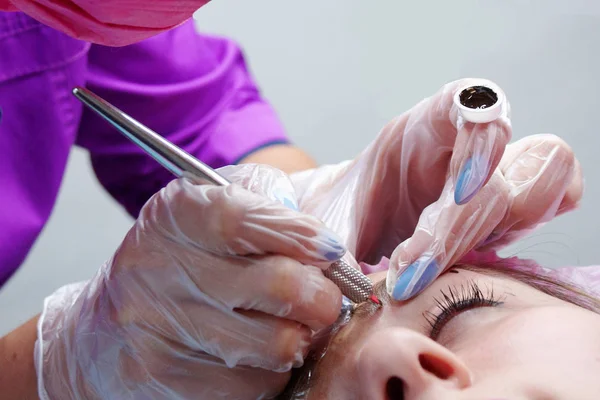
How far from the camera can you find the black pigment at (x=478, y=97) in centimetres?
75

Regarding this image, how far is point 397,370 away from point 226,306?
21 cm

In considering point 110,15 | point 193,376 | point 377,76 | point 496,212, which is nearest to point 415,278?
point 496,212

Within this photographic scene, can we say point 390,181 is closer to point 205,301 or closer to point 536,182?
point 536,182

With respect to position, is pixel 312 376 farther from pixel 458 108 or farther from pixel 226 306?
pixel 458 108

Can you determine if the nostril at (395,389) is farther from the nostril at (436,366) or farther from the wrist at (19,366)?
the wrist at (19,366)

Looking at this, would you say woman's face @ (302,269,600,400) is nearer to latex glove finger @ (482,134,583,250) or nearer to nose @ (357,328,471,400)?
nose @ (357,328,471,400)

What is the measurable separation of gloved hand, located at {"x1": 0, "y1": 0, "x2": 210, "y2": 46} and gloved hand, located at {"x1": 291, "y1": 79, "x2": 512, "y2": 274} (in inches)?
13.8

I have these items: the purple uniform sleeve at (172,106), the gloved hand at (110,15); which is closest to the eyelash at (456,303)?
the gloved hand at (110,15)

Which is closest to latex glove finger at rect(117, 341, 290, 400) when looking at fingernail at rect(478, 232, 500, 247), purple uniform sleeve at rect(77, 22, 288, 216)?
fingernail at rect(478, 232, 500, 247)

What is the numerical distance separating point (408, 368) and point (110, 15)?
451 millimetres

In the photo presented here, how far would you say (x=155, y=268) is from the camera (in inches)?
30.2

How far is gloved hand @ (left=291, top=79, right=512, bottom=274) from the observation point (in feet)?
2.88

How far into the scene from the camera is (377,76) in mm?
→ 1647

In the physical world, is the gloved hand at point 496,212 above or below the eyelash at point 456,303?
above
